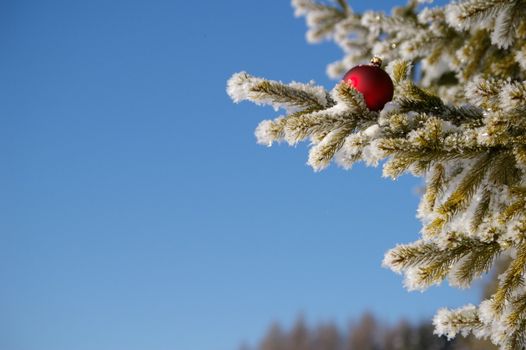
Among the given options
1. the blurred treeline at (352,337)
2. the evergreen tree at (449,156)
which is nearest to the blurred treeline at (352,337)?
the blurred treeline at (352,337)

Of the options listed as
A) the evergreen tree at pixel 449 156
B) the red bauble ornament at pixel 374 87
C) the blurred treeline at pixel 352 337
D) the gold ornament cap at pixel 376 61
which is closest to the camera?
the evergreen tree at pixel 449 156

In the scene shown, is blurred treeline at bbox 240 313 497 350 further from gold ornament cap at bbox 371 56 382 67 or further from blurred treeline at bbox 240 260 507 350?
gold ornament cap at bbox 371 56 382 67

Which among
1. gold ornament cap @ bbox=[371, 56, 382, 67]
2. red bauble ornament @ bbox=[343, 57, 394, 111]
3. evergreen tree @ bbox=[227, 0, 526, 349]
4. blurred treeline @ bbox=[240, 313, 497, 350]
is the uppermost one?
blurred treeline @ bbox=[240, 313, 497, 350]

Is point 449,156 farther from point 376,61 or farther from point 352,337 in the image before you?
point 352,337

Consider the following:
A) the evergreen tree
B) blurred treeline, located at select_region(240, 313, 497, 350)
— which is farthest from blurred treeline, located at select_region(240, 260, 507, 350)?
the evergreen tree

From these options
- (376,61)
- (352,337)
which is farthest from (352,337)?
(376,61)

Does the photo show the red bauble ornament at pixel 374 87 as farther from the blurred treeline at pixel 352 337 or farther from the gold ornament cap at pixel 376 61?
the blurred treeline at pixel 352 337

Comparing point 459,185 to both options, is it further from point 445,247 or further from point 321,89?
point 321,89

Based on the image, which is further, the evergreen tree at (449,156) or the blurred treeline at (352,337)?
the blurred treeline at (352,337)

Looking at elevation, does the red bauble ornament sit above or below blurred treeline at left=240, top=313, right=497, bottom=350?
below
